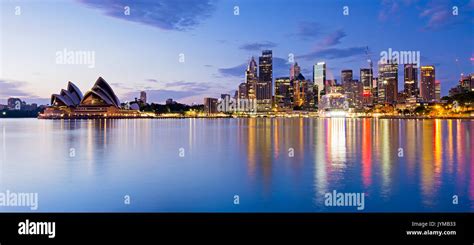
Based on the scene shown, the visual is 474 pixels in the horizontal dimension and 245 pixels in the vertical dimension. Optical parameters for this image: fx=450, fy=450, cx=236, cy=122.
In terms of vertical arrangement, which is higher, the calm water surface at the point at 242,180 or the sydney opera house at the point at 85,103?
the sydney opera house at the point at 85,103

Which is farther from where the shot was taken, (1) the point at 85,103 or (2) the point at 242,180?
(1) the point at 85,103

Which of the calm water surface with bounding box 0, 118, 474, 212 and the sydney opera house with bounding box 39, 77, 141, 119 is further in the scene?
the sydney opera house with bounding box 39, 77, 141, 119

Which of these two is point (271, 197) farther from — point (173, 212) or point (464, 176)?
point (464, 176)

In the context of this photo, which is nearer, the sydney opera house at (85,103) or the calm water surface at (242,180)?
the calm water surface at (242,180)

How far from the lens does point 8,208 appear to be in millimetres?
9562

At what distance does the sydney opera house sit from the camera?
3659 inches

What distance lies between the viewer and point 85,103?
9831 cm

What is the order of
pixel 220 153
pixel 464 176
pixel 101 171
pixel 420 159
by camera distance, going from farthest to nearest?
pixel 220 153
pixel 420 159
pixel 101 171
pixel 464 176

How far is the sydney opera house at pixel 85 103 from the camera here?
305 ft

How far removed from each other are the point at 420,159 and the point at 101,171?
11.2 meters

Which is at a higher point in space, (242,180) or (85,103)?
(85,103)
